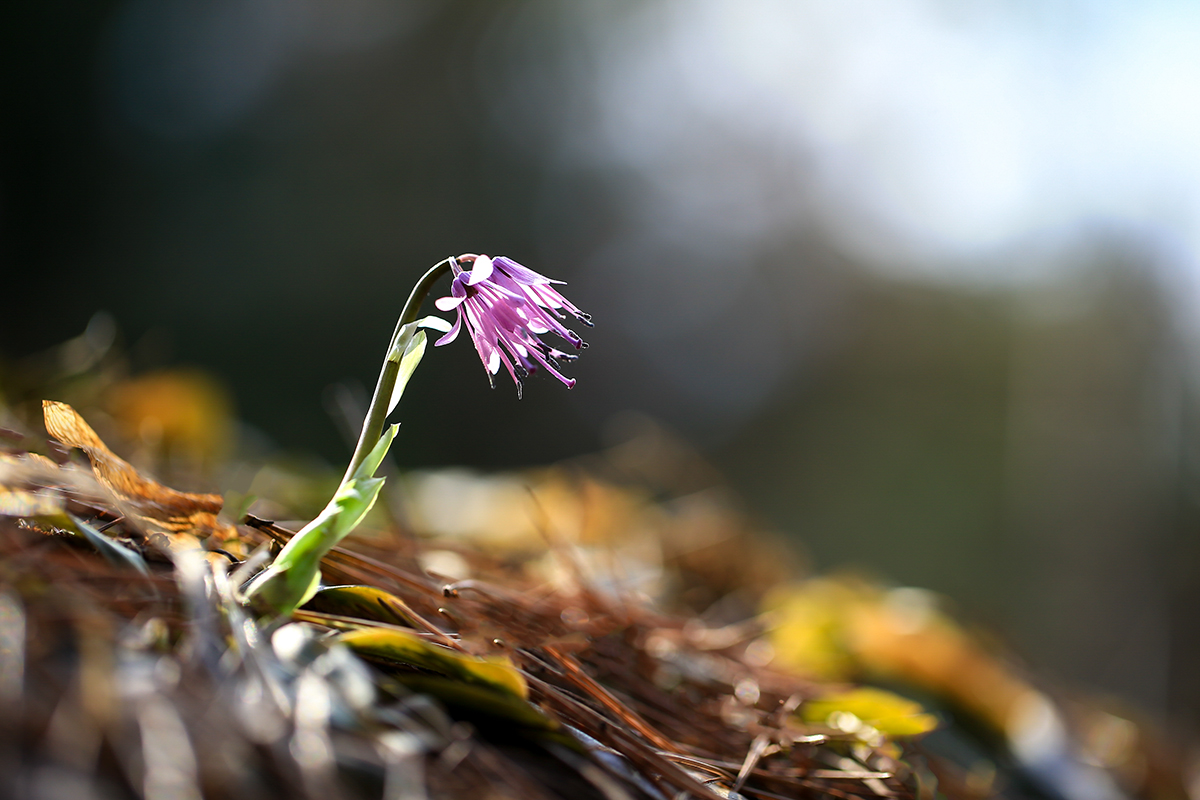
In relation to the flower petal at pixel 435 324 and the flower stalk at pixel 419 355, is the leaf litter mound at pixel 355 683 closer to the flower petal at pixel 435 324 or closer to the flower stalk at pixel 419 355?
the flower stalk at pixel 419 355

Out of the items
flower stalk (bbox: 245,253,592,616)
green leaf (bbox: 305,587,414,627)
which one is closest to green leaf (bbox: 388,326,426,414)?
flower stalk (bbox: 245,253,592,616)

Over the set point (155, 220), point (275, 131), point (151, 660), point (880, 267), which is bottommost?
point (155, 220)

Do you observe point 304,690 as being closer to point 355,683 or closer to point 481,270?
point 355,683

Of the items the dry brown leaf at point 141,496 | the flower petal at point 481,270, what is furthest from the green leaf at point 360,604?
the flower petal at point 481,270

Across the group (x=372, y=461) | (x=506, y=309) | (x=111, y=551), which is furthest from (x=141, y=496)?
(x=506, y=309)

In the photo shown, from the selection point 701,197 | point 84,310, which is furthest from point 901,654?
point 701,197

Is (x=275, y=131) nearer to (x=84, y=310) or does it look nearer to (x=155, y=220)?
(x=155, y=220)

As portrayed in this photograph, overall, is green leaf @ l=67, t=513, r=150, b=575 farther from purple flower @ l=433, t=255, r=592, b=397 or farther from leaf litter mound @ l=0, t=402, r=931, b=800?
purple flower @ l=433, t=255, r=592, b=397
